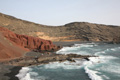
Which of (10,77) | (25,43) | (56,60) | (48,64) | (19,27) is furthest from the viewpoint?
(19,27)

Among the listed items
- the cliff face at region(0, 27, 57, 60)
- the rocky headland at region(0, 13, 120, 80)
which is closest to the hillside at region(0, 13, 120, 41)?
the rocky headland at region(0, 13, 120, 80)

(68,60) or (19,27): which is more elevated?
(19,27)

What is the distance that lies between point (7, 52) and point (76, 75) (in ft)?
47.2

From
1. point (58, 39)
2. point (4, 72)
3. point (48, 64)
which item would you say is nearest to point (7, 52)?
point (4, 72)

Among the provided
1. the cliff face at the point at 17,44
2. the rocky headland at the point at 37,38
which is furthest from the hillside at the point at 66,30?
the cliff face at the point at 17,44

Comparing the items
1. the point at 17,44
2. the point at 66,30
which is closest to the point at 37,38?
the point at 17,44

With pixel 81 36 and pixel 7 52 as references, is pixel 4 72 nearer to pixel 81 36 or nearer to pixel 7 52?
pixel 7 52

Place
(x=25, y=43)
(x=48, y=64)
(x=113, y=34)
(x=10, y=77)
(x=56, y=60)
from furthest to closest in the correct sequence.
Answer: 1. (x=113, y=34)
2. (x=25, y=43)
3. (x=56, y=60)
4. (x=48, y=64)
5. (x=10, y=77)

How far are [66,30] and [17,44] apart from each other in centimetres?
6971

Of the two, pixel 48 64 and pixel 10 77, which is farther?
pixel 48 64

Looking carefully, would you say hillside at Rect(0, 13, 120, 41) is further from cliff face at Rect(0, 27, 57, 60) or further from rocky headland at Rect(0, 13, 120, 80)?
cliff face at Rect(0, 27, 57, 60)

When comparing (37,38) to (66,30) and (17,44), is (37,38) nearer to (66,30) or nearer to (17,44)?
(17,44)

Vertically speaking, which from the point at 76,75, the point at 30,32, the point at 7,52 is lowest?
the point at 76,75

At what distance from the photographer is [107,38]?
3474 inches
